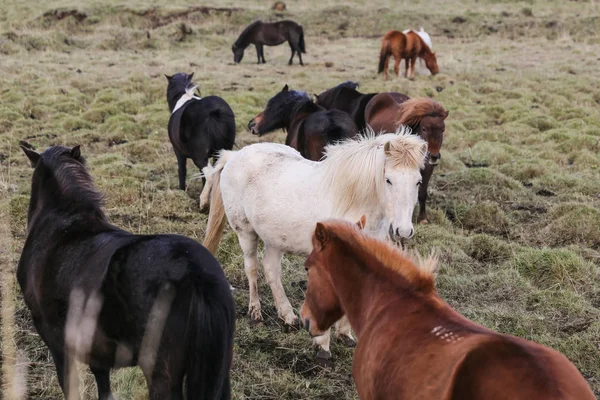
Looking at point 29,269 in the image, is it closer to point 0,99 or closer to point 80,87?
point 0,99

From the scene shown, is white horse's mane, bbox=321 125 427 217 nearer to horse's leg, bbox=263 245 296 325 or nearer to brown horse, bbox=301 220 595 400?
horse's leg, bbox=263 245 296 325

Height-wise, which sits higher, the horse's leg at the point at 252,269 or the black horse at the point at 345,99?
the black horse at the point at 345,99

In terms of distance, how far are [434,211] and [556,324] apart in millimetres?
2698

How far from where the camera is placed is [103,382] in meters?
3.31

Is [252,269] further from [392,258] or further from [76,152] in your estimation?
[392,258]

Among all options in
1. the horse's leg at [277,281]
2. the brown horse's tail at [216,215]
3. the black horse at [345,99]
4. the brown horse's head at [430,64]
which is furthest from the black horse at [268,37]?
the horse's leg at [277,281]

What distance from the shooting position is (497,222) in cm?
680

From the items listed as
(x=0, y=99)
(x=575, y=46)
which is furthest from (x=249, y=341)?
(x=575, y=46)

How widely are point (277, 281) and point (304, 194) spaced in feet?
2.71

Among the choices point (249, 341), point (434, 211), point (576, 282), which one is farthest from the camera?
point (434, 211)

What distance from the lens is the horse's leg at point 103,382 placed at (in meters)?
3.26

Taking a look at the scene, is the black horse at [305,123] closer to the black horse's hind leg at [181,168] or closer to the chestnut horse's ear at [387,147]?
the black horse's hind leg at [181,168]

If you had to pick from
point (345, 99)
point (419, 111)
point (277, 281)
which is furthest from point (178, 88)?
point (277, 281)

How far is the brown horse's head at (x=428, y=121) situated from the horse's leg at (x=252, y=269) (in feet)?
8.53
